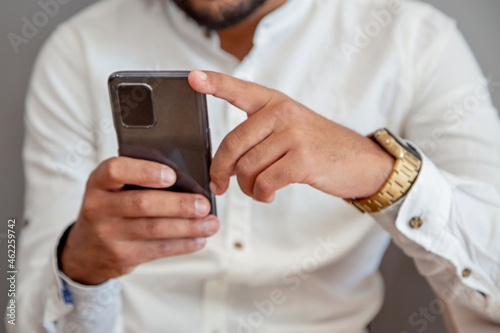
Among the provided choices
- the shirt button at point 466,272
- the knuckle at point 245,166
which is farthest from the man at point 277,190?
the knuckle at point 245,166

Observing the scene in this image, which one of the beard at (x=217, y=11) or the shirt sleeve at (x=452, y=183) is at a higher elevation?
the beard at (x=217, y=11)

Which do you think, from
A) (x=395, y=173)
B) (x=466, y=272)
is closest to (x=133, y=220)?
(x=395, y=173)

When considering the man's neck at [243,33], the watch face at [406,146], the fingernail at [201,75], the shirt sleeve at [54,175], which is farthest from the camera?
the man's neck at [243,33]

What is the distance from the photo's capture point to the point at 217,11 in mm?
778

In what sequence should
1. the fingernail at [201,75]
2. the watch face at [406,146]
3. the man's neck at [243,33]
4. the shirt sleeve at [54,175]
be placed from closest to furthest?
the fingernail at [201,75], the watch face at [406,146], the shirt sleeve at [54,175], the man's neck at [243,33]

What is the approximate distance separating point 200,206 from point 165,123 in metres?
0.10

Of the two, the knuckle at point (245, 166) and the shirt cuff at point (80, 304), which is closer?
the knuckle at point (245, 166)

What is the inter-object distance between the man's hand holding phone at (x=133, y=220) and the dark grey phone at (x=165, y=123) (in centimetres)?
2

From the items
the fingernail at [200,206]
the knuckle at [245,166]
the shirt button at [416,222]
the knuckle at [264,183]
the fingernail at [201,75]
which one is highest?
the fingernail at [201,75]

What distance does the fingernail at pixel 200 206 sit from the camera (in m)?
0.54

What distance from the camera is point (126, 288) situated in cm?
80

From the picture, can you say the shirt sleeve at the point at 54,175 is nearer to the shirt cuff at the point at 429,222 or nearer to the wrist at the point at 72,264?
the wrist at the point at 72,264

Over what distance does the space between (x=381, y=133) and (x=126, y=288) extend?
1.54 ft

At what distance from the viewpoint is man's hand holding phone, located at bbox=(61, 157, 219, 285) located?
53 centimetres
